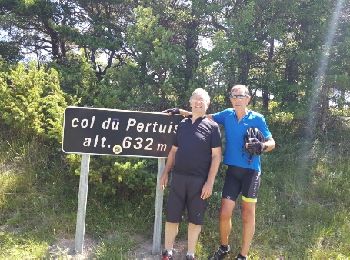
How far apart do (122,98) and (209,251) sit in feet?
9.20

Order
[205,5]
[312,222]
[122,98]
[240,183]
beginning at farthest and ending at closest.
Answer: [205,5], [122,98], [312,222], [240,183]

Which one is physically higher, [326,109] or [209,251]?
[326,109]

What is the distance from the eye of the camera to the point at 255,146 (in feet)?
12.8

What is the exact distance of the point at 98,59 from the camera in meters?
8.14

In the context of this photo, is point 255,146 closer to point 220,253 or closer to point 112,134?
point 220,253

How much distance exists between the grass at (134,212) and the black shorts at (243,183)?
0.85 metres

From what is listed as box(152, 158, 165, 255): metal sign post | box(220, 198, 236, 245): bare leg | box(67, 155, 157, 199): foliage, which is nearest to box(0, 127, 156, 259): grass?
box(67, 155, 157, 199): foliage

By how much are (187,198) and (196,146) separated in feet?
1.89

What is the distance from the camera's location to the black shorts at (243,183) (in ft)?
13.5

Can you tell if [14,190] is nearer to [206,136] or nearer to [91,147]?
[91,147]

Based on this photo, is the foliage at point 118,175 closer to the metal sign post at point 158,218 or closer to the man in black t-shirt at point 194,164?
the metal sign post at point 158,218

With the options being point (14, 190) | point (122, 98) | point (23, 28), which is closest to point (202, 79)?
point (122, 98)

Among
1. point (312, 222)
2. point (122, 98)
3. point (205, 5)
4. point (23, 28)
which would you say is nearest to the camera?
point (312, 222)

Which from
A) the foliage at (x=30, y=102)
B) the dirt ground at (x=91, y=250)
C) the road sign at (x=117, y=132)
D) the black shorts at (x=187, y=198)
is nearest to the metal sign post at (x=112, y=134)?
the road sign at (x=117, y=132)
